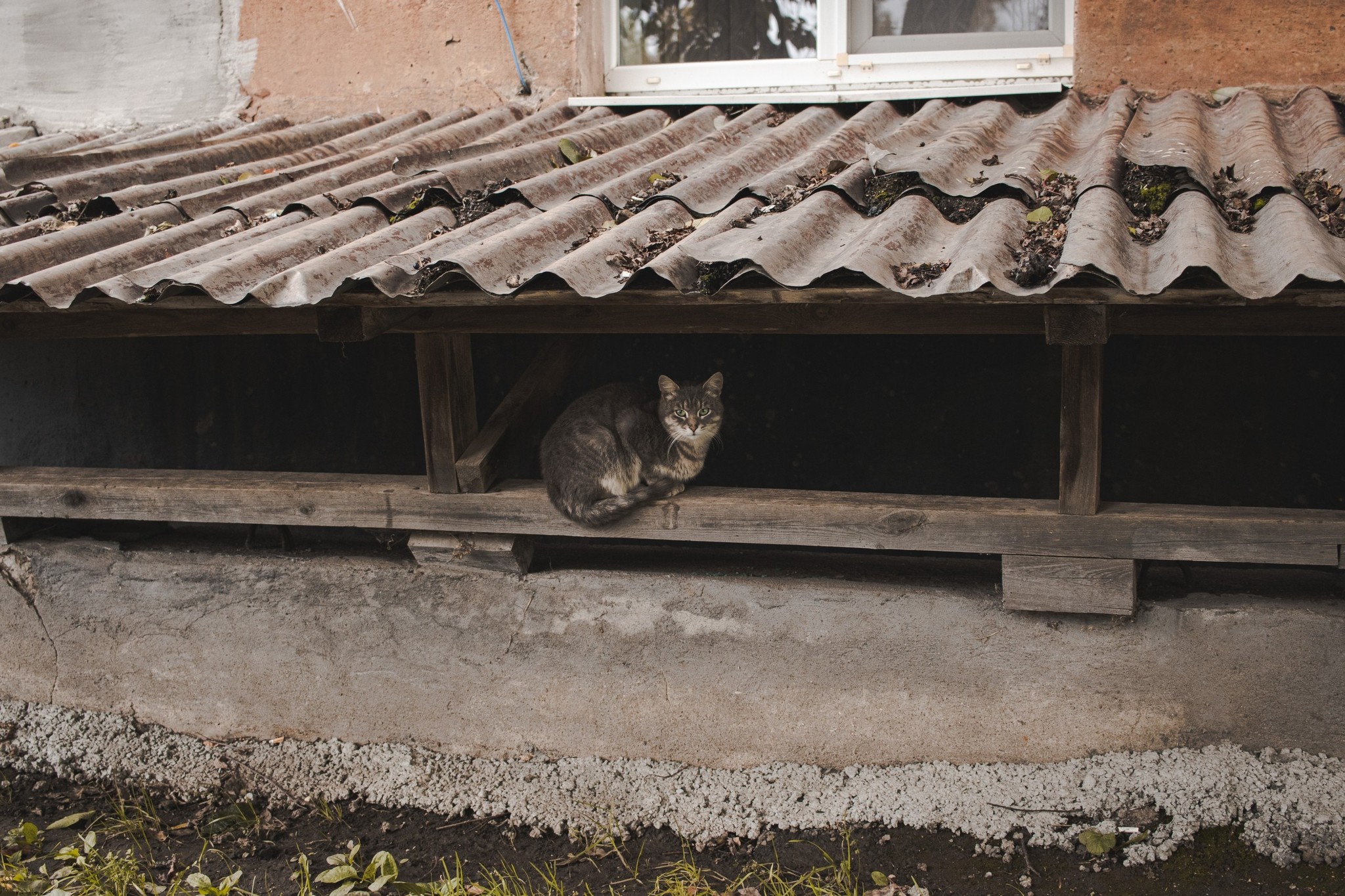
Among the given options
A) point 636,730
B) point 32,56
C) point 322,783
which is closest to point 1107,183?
point 636,730

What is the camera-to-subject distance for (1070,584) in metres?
3.29

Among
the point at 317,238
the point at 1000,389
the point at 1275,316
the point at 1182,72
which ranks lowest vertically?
the point at 1000,389

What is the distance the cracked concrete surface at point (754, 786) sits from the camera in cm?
332

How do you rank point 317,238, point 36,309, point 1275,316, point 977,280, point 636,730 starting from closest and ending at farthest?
point 977,280
point 1275,316
point 36,309
point 317,238
point 636,730

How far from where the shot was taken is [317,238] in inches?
124

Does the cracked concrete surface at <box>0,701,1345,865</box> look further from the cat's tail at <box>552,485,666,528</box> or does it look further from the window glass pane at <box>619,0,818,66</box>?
the window glass pane at <box>619,0,818,66</box>

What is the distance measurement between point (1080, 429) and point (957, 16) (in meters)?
2.24

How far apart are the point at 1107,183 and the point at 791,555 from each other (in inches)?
69.0

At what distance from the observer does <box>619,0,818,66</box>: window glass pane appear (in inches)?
179

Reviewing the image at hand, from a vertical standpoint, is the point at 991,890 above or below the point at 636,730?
below


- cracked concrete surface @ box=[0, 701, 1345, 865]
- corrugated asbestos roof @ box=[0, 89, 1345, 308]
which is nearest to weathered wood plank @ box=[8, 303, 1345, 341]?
corrugated asbestos roof @ box=[0, 89, 1345, 308]

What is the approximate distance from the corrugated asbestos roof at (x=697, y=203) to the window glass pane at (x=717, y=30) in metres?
0.42

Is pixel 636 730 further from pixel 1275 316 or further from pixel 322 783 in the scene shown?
pixel 1275 316

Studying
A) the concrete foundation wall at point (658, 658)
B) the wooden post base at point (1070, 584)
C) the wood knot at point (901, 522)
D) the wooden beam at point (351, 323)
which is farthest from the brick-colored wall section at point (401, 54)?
the wooden post base at point (1070, 584)
